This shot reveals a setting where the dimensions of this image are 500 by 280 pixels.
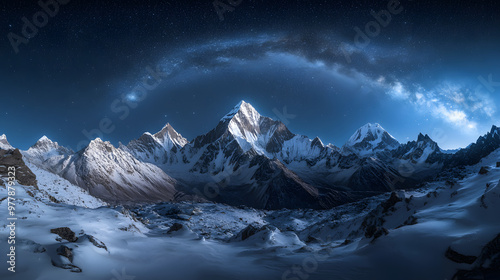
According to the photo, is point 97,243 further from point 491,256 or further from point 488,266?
point 491,256

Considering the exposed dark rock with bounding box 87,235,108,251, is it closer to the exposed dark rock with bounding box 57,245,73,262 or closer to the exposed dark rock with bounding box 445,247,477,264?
the exposed dark rock with bounding box 57,245,73,262

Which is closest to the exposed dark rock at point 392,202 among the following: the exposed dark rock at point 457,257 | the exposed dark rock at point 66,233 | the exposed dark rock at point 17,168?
the exposed dark rock at point 457,257

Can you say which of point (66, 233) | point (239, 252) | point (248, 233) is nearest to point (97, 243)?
point (66, 233)

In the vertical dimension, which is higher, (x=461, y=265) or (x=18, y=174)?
(x=18, y=174)

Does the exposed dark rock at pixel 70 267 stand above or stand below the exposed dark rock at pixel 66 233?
below

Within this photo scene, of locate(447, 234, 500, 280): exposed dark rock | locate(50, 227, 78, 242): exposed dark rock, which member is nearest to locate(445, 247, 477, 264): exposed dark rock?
locate(447, 234, 500, 280): exposed dark rock

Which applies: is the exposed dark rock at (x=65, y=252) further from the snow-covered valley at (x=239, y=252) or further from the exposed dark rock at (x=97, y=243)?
the exposed dark rock at (x=97, y=243)

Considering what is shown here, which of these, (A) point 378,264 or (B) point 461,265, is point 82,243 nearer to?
(A) point 378,264

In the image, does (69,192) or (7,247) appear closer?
(7,247)

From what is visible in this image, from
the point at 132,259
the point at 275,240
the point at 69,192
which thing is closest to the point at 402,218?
the point at 275,240
